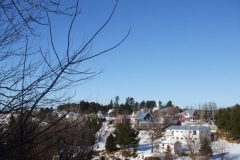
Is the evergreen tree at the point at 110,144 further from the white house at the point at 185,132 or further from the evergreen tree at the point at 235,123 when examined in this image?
the evergreen tree at the point at 235,123

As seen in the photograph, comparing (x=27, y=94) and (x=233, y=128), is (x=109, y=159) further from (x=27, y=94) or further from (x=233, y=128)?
(x=27, y=94)

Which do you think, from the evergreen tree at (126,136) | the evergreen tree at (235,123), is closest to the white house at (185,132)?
the evergreen tree at (235,123)

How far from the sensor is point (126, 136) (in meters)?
26.4

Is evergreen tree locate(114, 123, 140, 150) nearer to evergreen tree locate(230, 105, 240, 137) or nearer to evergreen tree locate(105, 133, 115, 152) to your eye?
evergreen tree locate(105, 133, 115, 152)

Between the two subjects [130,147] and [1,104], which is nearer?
[1,104]

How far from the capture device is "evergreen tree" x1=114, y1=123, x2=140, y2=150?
86.3 feet

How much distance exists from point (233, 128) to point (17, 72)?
3192 centimetres

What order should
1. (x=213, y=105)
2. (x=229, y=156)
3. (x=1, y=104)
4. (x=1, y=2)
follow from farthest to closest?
(x=213, y=105), (x=229, y=156), (x=1, y=2), (x=1, y=104)

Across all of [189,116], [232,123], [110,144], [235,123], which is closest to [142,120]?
[189,116]

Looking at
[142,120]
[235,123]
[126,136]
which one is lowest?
[126,136]

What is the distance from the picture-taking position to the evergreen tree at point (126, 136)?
2631 centimetres

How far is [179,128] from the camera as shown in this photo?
1359 inches

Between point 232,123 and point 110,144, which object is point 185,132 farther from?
point 110,144

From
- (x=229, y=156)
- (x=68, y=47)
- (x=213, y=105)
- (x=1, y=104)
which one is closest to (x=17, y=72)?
(x=1, y=104)
